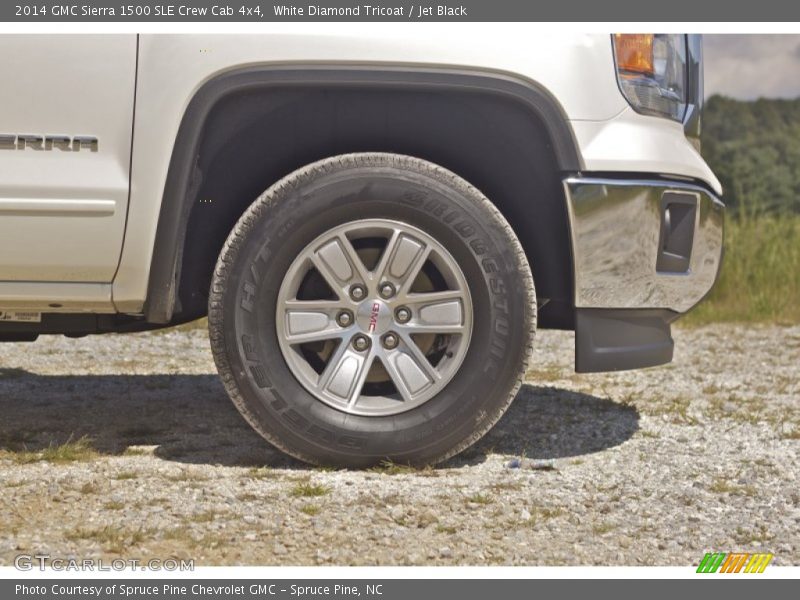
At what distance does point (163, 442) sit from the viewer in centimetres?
406

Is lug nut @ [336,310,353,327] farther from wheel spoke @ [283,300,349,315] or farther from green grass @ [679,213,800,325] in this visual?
green grass @ [679,213,800,325]

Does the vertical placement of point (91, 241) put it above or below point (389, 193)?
below

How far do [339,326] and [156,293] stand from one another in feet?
2.01

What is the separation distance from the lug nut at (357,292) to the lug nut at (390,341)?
0.15 m

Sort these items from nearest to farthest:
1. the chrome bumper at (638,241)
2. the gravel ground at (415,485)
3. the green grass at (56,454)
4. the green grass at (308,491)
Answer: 1. the gravel ground at (415,485)
2. the green grass at (308,491)
3. the chrome bumper at (638,241)
4. the green grass at (56,454)

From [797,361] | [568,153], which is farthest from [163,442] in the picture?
[797,361]

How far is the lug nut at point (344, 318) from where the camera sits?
11.5 ft

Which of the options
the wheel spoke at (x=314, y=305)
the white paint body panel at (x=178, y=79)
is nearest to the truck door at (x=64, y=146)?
the white paint body panel at (x=178, y=79)

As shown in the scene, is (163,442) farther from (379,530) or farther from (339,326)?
(379,530)

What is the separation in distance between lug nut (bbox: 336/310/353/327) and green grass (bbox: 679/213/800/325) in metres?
4.93

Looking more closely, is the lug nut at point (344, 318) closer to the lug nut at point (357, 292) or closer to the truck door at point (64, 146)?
the lug nut at point (357, 292)

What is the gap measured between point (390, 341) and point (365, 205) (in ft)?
1.49

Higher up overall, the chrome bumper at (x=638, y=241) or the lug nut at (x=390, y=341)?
the chrome bumper at (x=638, y=241)

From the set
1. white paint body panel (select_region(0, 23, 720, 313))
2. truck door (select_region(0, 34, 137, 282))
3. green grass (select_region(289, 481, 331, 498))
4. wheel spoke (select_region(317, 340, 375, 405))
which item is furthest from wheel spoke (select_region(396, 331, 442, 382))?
truck door (select_region(0, 34, 137, 282))
